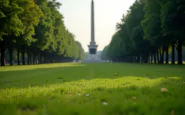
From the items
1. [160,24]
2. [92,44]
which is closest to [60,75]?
[160,24]

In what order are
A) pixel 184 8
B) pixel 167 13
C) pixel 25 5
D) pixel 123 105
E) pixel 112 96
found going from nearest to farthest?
pixel 123 105, pixel 112 96, pixel 184 8, pixel 167 13, pixel 25 5

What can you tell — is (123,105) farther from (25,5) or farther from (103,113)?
(25,5)

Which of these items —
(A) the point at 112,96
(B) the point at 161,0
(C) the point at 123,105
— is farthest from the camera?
(B) the point at 161,0

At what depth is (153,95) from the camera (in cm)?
745

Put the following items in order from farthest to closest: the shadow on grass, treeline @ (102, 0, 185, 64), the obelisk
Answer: the obelisk, treeline @ (102, 0, 185, 64), the shadow on grass

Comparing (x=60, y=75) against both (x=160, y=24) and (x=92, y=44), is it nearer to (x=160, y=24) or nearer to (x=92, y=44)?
(x=160, y=24)

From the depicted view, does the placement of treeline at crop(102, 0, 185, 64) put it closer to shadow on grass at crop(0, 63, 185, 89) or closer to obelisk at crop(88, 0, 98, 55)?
shadow on grass at crop(0, 63, 185, 89)

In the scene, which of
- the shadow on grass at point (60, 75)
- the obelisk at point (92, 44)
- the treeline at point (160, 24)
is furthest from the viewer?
the obelisk at point (92, 44)

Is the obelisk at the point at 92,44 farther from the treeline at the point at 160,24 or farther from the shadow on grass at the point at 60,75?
the shadow on grass at the point at 60,75

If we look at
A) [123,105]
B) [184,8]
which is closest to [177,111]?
[123,105]

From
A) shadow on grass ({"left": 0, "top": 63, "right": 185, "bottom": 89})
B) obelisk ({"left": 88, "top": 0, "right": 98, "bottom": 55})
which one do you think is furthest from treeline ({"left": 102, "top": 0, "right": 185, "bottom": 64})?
obelisk ({"left": 88, "top": 0, "right": 98, "bottom": 55})

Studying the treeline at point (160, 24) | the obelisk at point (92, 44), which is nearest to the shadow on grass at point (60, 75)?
the treeline at point (160, 24)

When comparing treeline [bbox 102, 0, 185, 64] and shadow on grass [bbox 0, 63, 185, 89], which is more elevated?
treeline [bbox 102, 0, 185, 64]

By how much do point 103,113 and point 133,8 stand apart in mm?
61303
